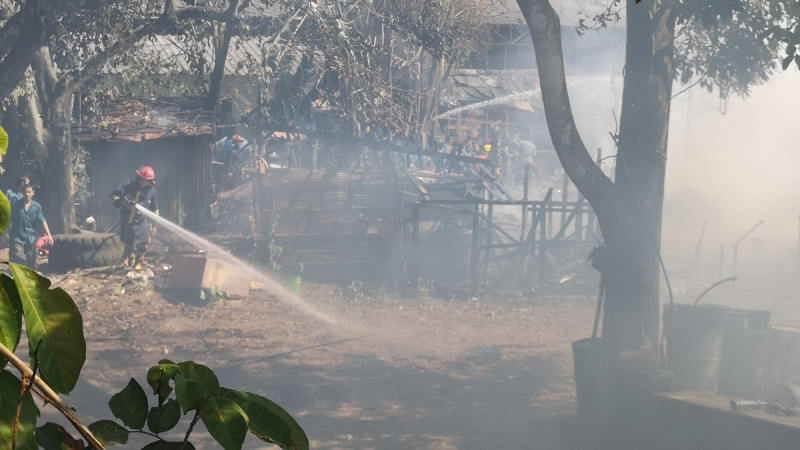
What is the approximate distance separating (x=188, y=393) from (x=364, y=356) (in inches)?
371

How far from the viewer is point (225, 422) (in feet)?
3.61

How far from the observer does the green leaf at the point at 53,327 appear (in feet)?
3.13

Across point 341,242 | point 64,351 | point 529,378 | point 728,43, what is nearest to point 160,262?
point 341,242

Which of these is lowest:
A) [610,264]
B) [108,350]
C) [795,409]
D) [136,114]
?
[108,350]

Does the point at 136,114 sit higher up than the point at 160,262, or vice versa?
the point at 136,114

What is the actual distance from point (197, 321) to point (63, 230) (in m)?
4.49

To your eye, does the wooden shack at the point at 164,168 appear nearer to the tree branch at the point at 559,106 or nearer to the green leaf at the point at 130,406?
the tree branch at the point at 559,106

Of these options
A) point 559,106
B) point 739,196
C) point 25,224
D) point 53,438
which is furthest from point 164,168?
point 739,196

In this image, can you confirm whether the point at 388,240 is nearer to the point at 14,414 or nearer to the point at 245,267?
the point at 245,267

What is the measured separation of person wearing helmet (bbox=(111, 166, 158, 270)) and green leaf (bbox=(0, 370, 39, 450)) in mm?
13193

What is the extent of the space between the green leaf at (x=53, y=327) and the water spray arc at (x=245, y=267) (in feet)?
37.3

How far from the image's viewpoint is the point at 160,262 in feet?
46.2

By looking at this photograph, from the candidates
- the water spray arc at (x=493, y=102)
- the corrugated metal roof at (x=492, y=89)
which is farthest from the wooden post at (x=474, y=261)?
the corrugated metal roof at (x=492, y=89)

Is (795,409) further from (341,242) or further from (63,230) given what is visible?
(63,230)
